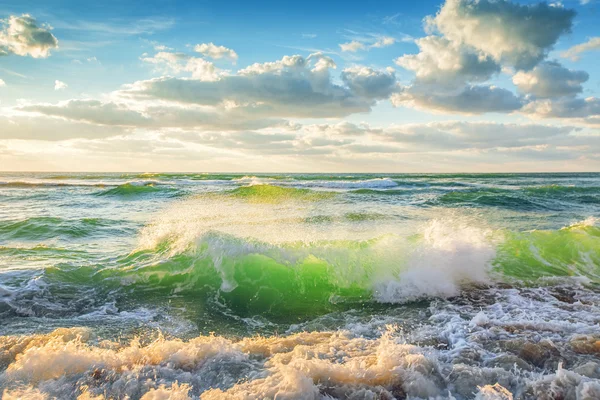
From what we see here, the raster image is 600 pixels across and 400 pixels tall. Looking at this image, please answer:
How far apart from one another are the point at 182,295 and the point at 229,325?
1794 millimetres

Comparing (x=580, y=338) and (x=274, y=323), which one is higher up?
(x=580, y=338)

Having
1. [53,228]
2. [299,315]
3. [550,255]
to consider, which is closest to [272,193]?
[53,228]

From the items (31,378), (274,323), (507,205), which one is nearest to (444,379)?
(274,323)

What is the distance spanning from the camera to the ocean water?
3.72m

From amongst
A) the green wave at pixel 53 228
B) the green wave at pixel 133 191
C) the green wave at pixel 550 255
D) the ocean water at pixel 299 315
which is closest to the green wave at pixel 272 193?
the green wave at pixel 133 191

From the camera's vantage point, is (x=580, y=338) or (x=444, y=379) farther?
(x=580, y=338)

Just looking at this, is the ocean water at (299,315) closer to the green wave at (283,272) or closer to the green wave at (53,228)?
the green wave at (283,272)

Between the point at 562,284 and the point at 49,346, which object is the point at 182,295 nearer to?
the point at 49,346

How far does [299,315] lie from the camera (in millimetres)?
6172

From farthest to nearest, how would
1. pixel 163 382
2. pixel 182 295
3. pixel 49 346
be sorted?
pixel 182 295 → pixel 49 346 → pixel 163 382

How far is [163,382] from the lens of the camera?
3736mm

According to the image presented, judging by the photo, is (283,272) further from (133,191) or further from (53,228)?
(133,191)

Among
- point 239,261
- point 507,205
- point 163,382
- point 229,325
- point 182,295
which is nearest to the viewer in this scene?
point 163,382

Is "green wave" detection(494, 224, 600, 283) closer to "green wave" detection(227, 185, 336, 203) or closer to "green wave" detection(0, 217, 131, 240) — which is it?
"green wave" detection(0, 217, 131, 240)
